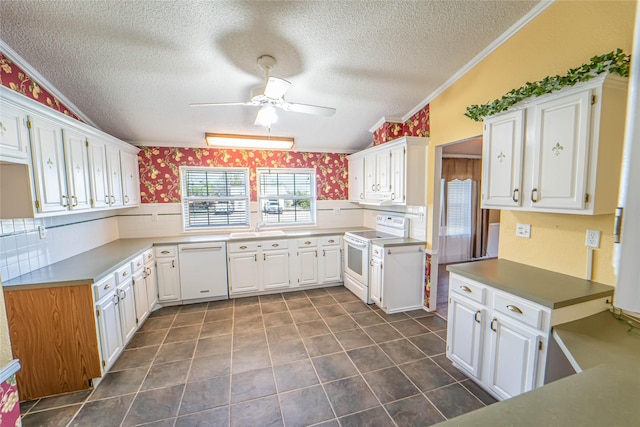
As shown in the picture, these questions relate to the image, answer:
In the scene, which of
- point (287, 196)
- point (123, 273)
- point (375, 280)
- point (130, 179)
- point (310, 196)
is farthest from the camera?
point (310, 196)

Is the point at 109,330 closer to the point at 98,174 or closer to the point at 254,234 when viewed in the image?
the point at 98,174

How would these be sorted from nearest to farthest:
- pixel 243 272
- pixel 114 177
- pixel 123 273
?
1. pixel 123 273
2. pixel 114 177
3. pixel 243 272

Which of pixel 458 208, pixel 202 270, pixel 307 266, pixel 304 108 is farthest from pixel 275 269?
pixel 458 208

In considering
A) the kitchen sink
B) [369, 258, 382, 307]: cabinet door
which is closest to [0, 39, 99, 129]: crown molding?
the kitchen sink

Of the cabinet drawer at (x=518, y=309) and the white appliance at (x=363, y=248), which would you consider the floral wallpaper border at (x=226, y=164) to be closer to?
the white appliance at (x=363, y=248)

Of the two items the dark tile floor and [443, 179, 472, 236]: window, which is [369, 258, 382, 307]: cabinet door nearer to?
the dark tile floor

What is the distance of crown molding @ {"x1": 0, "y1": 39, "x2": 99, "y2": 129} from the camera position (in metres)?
2.03

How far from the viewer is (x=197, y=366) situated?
2342 millimetres

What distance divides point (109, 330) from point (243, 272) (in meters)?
1.67

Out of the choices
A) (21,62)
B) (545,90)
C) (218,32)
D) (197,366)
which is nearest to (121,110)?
(21,62)

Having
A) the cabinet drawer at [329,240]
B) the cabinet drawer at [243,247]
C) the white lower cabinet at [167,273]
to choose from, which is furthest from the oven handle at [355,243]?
the white lower cabinet at [167,273]

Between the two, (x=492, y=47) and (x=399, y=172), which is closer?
(x=492, y=47)

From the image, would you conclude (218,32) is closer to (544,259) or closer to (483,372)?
(544,259)

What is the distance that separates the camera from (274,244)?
12.6ft
